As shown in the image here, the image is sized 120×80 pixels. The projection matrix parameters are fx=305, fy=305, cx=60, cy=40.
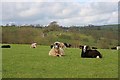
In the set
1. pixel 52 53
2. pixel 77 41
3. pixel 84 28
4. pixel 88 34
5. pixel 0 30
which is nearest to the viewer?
pixel 52 53

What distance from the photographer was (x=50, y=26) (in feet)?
337

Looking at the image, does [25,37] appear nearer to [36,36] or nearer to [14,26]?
[36,36]

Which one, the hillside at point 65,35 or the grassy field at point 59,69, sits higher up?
the hillside at point 65,35

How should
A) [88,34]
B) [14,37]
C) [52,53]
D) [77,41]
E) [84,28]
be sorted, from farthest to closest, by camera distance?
[84,28] → [88,34] → [77,41] → [14,37] → [52,53]

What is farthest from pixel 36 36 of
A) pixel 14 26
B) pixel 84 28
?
pixel 84 28

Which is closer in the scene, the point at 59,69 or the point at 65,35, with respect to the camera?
the point at 59,69

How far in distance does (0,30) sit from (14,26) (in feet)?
66.3

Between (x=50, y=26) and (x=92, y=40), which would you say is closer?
(x=92, y=40)

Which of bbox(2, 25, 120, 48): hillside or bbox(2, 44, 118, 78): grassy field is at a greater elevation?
bbox(2, 25, 120, 48): hillside

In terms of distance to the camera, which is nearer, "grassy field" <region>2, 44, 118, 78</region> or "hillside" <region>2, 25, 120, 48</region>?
"grassy field" <region>2, 44, 118, 78</region>

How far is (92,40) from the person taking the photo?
8912 cm

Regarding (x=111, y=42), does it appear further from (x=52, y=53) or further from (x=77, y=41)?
(x=52, y=53)

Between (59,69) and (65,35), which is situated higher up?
(65,35)

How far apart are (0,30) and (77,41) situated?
2488 centimetres
